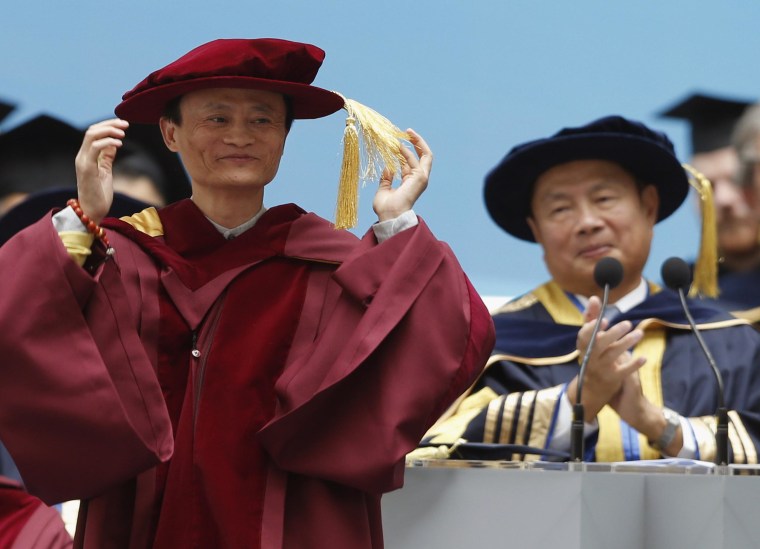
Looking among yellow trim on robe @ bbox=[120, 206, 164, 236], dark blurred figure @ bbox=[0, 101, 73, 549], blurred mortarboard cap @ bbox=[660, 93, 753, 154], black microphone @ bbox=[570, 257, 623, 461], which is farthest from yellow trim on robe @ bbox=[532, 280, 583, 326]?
yellow trim on robe @ bbox=[120, 206, 164, 236]

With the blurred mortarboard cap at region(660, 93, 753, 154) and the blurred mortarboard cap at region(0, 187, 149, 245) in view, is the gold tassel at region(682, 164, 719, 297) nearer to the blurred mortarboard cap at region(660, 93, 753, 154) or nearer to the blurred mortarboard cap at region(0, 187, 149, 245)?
the blurred mortarboard cap at region(660, 93, 753, 154)

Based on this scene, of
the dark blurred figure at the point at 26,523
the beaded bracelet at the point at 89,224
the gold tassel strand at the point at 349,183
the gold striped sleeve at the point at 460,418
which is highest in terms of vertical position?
the gold tassel strand at the point at 349,183

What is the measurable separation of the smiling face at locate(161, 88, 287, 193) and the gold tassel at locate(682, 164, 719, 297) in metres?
2.35

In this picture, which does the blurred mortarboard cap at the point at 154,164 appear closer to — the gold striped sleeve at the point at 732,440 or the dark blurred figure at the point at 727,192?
the dark blurred figure at the point at 727,192

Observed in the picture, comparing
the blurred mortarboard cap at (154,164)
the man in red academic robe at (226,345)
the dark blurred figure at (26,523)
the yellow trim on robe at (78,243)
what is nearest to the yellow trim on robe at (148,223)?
the man in red academic robe at (226,345)

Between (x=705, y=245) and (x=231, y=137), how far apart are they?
8.15 feet

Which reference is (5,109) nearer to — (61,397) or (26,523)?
(26,523)

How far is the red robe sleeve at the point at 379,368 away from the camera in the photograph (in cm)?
251

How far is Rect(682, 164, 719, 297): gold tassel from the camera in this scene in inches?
186

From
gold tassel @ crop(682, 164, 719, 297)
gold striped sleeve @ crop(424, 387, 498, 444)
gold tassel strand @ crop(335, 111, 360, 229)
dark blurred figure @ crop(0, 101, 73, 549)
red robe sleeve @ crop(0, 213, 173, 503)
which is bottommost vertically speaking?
dark blurred figure @ crop(0, 101, 73, 549)

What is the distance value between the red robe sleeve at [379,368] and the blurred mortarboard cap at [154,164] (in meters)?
2.97

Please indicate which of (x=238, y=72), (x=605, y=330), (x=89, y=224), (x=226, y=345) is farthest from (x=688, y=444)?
(x=89, y=224)

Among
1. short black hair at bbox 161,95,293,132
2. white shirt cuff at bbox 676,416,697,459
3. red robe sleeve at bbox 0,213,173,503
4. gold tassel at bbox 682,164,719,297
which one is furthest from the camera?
gold tassel at bbox 682,164,719,297

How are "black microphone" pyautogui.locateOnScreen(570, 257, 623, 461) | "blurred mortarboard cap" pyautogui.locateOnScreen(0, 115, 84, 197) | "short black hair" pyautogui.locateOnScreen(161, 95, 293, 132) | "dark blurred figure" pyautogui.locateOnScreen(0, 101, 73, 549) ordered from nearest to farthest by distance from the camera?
1. "short black hair" pyautogui.locateOnScreen(161, 95, 293, 132)
2. "black microphone" pyautogui.locateOnScreen(570, 257, 623, 461)
3. "dark blurred figure" pyautogui.locateOnScreen(0, 101, 73, 549)
4. "blurred mortarboard cap" pyautogui.locateOnScreen(0, 115, 84, 197)
